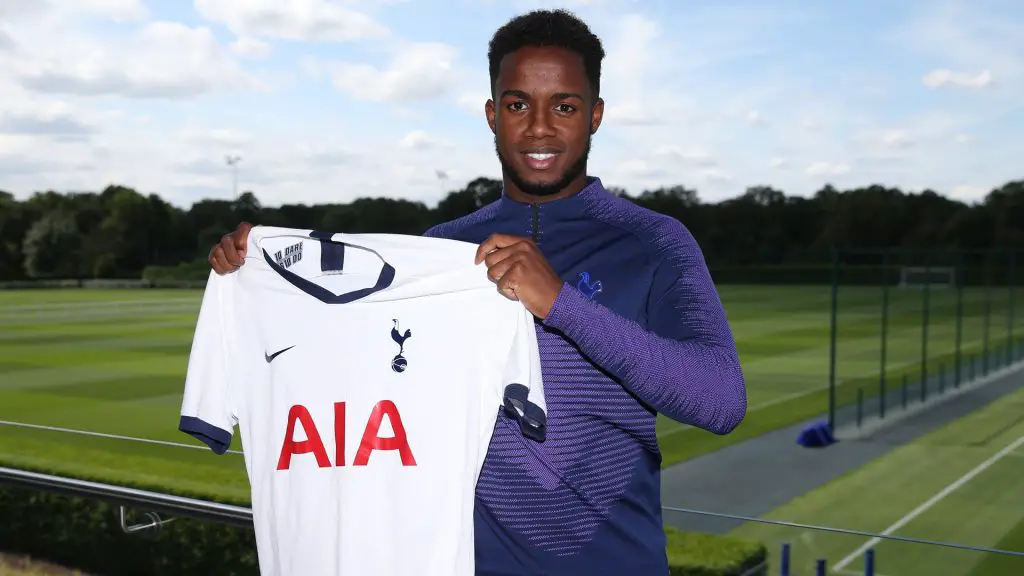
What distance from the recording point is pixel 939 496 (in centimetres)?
1493

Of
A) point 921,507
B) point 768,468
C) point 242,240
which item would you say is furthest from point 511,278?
point 768,468

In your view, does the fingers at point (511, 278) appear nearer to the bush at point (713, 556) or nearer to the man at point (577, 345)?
the man at point (577, 345)

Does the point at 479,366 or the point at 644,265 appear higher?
the point at 644,265

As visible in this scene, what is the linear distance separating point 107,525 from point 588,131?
23.0 feet

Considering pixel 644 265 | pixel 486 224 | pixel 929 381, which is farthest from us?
pixel 929 381

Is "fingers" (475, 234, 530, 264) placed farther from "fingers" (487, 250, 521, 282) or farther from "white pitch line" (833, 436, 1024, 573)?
"white pitch line" (833, 436, 1024, 573)

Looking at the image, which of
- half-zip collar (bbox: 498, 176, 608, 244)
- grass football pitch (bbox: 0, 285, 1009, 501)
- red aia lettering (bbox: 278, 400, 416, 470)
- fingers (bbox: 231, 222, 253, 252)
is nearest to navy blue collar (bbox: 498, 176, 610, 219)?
half-zip collar (bbox: 498, 176, 608, 244)

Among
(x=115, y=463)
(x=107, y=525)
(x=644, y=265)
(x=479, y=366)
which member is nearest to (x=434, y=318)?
(x=479, y=366)

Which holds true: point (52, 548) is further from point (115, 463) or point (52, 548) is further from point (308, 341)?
point (308, 341)

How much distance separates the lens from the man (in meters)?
1.72

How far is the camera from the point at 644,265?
185 centimetres

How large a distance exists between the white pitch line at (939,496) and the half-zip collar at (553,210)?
30.2 ft

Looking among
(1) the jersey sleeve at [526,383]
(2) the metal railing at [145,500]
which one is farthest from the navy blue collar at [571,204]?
(2) the metal railing at [145,500]

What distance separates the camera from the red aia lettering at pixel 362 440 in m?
1.91
